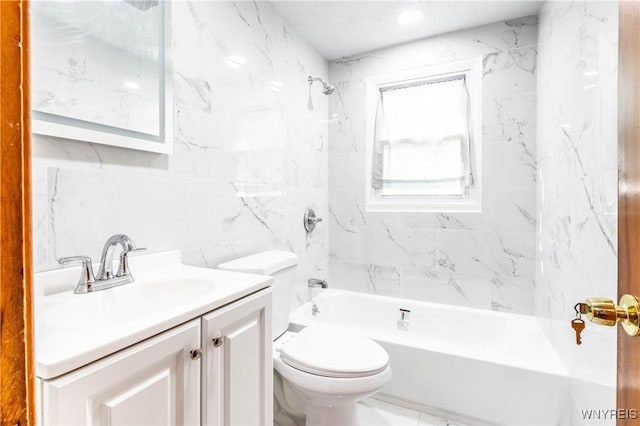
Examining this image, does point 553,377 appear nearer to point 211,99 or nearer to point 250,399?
point 250,399

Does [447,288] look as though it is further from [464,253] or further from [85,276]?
[85,276]

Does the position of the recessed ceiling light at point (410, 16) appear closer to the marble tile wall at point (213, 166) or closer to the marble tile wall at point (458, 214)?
the marble tile wall at point (458, 214)

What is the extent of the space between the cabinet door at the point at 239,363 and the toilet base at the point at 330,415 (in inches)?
19.8

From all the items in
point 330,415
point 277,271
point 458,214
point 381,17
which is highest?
point 381,17

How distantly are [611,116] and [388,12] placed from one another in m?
1.56

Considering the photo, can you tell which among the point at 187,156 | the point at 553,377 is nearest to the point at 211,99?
the point at 187,156

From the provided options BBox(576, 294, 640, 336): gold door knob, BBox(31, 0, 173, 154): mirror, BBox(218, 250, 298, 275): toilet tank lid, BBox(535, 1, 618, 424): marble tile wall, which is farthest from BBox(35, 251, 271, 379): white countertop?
BBox(535, 1, 618, 424): marble tile wall

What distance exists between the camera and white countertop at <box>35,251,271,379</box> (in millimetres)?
596

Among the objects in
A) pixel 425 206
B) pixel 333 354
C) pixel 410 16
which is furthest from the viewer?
pixel 425 206

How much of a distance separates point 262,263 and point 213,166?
536 mm

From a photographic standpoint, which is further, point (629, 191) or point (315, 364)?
point (315, 364)

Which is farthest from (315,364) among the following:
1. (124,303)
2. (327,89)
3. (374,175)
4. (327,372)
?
(327,89)

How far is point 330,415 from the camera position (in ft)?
4.99

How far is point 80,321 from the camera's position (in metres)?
0.86
